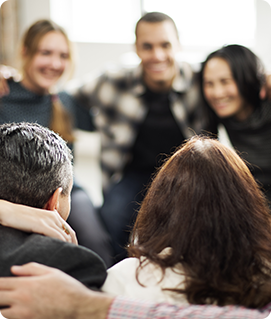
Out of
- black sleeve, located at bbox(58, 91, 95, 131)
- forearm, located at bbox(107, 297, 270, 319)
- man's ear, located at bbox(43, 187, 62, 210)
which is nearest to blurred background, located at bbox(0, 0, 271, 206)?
black sleeve, located at bbox(58, 91, 95, 131)

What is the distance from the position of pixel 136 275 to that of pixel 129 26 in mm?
3666

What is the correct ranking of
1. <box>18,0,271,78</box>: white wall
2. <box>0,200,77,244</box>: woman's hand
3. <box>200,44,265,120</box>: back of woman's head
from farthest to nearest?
<box>18,0,271,78</box>: white wall < <box>200,44,265,120</box>: back of woman's head < <box>0,200,77,244</box>: woman's hand

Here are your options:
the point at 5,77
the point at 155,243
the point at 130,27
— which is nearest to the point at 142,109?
the point at 5,77

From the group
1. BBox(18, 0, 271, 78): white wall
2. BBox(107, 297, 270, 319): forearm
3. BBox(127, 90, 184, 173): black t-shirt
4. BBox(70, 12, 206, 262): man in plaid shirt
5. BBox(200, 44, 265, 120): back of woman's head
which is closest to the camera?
BBox(107, 297, 270, 319): forearm

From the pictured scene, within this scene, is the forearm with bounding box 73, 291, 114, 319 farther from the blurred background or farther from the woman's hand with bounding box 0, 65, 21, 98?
the blurred background

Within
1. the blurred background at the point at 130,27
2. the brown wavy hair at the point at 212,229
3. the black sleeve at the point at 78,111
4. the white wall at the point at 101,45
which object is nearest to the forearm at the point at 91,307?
the brown wavy hair at the point at 212,229

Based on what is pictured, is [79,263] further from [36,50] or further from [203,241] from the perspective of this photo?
[36,50]

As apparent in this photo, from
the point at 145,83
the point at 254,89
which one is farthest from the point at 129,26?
the point at 254,89

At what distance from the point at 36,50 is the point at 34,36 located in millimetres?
73

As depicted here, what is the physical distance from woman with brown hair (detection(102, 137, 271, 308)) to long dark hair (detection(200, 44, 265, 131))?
989 millimetres

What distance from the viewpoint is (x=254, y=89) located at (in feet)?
5.57

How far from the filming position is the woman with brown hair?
699 millimetres

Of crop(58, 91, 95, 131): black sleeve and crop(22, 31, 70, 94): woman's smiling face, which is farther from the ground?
crop(22, 31, 70, 94): woman's smiling face

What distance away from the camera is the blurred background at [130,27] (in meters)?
3.76
